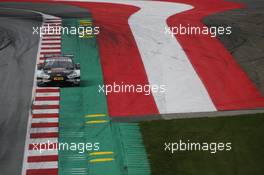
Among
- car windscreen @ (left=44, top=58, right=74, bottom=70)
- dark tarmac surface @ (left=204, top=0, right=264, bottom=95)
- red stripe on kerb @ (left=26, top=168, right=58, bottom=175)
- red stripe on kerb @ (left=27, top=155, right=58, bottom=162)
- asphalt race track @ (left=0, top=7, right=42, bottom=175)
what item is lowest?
dark tarmac surface @ (left=204, top=0, right=264, bottom=95)

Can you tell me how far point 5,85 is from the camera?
32469 mm

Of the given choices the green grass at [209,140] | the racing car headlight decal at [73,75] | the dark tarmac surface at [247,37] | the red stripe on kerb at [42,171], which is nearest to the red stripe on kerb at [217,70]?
the dark tarmac surface at [247,37]

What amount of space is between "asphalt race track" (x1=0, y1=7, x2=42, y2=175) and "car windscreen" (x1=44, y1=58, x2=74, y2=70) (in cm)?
157

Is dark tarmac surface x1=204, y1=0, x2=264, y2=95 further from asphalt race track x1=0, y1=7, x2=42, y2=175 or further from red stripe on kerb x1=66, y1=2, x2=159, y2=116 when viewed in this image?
asphalt race track x1=0, y1=7, x2=42, y2=175

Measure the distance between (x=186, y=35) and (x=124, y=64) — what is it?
8.05 meters

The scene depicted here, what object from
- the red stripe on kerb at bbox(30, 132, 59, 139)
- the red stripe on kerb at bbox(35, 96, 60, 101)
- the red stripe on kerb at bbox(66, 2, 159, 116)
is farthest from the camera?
the red stripe on kerb at bbox(35, 96, 60, 101)

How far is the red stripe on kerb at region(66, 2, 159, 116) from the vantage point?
3027 centimetres

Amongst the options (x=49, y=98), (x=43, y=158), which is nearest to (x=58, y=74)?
(x=49, y=98)

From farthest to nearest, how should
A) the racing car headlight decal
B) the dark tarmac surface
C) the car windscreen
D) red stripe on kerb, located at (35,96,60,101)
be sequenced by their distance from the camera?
the dark tarmac surface < the car windscreen < the racing car headlight decal < red stripe on kerb, located at (35,96,60,101)

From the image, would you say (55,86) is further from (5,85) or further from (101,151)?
(101,151)

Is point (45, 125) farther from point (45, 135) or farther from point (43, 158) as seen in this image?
point (43, 158)

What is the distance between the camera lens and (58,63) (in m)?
33.0

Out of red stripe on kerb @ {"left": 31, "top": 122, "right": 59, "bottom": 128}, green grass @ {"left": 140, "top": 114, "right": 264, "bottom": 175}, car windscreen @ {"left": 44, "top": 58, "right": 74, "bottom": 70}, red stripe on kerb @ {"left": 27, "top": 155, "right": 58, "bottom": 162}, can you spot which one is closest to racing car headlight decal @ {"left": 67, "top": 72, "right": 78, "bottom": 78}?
car windscreen @ {"left": 44, "top": 58, "right": 74, "bottom": 70}

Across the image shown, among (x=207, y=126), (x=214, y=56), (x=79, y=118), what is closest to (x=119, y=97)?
(x=79, y=118)
